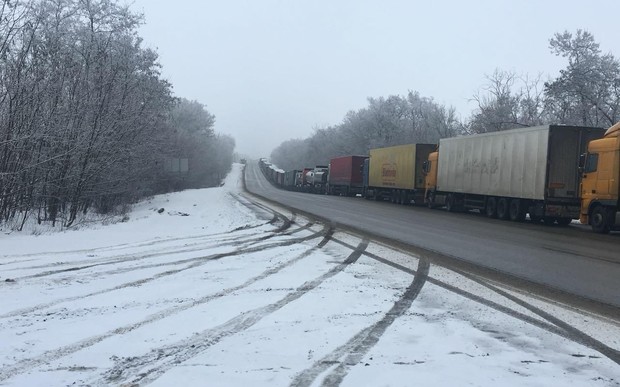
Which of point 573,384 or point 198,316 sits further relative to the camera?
point 198,316

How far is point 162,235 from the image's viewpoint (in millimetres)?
14172

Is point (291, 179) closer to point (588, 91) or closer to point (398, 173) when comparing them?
point (398, 173)

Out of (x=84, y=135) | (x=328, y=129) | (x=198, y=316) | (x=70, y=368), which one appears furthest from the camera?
(x=328, y=129)

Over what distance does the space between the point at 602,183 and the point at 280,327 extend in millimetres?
15718

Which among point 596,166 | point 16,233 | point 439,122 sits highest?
point 439,122

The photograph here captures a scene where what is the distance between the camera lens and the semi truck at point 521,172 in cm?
1938

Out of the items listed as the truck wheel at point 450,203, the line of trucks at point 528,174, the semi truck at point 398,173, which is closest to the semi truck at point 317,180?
the semi truck at point 398,173

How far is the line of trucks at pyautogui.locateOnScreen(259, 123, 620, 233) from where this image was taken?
17125 mm

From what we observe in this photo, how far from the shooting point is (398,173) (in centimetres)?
3553

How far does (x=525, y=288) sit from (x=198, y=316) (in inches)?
201

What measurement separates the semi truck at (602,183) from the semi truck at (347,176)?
28.5 m

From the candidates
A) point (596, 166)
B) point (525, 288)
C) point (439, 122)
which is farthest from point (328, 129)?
point (525, 288)

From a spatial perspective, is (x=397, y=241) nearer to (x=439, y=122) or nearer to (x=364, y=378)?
(x=364, y=378)

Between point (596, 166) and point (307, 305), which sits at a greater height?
point (596, 166)
